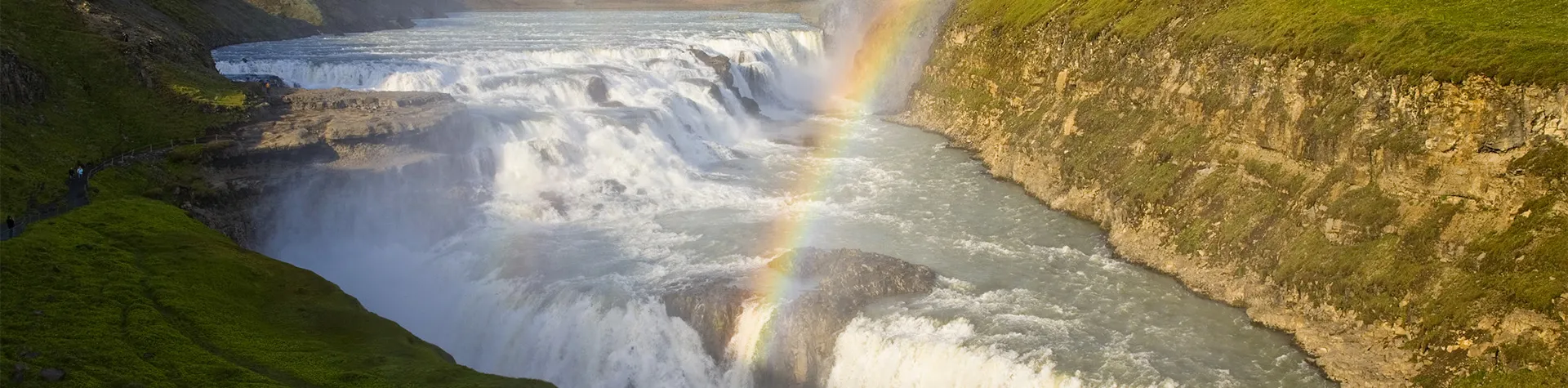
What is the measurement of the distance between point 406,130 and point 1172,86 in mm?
32284

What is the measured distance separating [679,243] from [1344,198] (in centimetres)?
2289

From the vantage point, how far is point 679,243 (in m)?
38.0

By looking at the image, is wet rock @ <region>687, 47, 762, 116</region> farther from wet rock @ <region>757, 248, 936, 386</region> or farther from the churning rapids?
wet rock @ <region>757, 248, 936, 386</region>

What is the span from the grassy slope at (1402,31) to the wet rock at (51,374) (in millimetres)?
34733

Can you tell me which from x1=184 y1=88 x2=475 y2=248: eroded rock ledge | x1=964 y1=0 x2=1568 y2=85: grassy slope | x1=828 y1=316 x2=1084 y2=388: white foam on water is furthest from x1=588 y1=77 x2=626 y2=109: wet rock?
x1=828 y1=316 x2=1084 y2=388: white foam on water

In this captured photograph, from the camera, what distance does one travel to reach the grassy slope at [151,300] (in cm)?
2067

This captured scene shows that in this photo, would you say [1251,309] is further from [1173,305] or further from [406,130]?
[406,130]

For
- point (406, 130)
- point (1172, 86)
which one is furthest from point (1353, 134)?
point (406, 130)

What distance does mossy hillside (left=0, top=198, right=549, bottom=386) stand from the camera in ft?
67.1

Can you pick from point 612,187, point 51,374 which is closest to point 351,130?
point 612,187

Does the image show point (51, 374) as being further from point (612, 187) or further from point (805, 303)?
point (612, 187)

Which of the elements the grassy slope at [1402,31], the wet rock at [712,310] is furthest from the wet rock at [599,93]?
the grassy slope at [1402,31]

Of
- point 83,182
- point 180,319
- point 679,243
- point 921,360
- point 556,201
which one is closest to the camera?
point 180,319

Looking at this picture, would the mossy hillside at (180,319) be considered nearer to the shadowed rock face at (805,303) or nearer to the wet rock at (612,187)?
the shadowed rock face at (805,303)
